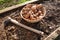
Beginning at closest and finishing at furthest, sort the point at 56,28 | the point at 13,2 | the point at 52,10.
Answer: the point at 56,28 → the point at 52,10 → the point at 13,2

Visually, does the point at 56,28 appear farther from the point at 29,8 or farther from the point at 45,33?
the point at 29,8

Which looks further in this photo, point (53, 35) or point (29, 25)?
point (29, 25)

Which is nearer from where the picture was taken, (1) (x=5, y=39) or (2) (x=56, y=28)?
(1) (x=5, y=39)

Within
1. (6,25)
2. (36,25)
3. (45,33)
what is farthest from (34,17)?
(6,25)

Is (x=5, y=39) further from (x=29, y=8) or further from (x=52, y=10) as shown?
(x=52, y=10)

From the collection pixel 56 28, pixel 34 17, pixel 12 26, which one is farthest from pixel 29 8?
pixel 56 28

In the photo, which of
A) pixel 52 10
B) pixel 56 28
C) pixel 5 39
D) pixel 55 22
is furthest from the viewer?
pixel 52 10

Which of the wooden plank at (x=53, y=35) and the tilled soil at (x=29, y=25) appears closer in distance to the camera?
the wooden plank at (x=53, y=35)

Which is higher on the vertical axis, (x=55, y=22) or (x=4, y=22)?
(x=4, y=22)

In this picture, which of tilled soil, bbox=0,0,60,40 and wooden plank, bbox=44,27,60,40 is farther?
tilled soil, bbox=0,0,60,40
